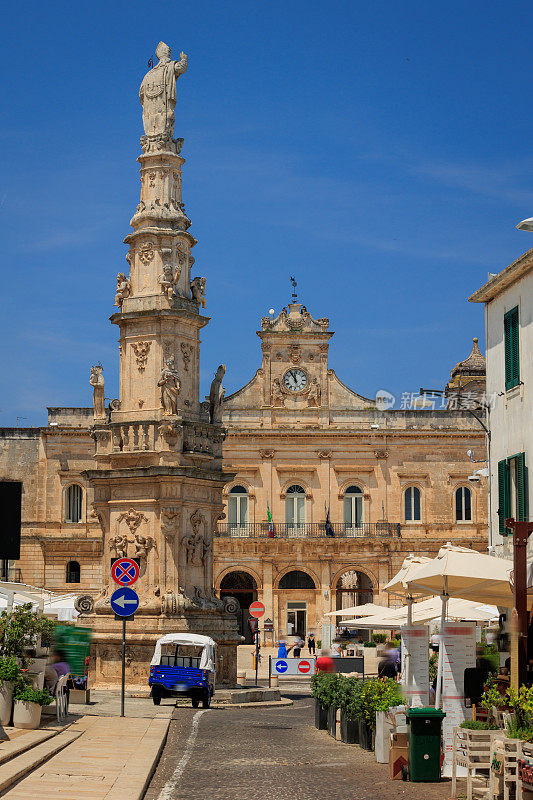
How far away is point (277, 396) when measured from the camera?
6256cm

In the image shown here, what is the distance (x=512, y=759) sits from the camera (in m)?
12.5

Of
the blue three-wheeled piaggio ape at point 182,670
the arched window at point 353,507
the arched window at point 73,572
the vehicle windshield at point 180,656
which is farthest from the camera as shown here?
the arched window at point 353,507

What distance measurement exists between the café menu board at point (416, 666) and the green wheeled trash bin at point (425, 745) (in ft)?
8.32

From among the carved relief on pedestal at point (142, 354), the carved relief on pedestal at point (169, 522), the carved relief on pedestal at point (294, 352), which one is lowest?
the carved relief on pedestal at point (169, 522)

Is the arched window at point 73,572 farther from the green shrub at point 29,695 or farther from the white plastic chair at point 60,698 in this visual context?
the green shrub at point 29,695

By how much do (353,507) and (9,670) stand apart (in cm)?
4488

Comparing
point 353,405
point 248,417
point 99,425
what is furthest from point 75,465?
point 99,425

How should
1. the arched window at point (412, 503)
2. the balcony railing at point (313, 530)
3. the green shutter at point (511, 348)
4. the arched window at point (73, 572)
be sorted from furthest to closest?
the arched window at point (412, 503) < the arched window at point (73, 572) < the balcony railing at point (313, 530) < the green shutter at point (511, 348)

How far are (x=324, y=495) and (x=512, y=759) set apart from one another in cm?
5026

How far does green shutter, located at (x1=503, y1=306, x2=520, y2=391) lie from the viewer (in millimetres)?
23234

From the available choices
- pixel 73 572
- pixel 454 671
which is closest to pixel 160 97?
pixel 454 671

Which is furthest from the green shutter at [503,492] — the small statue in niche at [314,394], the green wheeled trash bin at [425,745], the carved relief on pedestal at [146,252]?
the small statue in niche at [314,394]

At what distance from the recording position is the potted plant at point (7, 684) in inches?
745

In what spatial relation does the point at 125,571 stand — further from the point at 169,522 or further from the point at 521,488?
the point at 169,522
